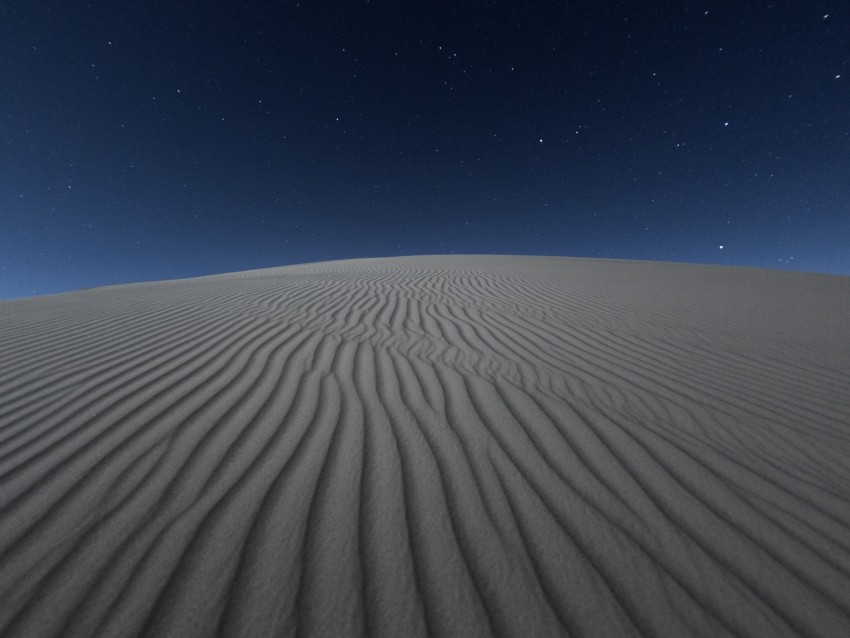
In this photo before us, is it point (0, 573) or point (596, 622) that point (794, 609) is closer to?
point (596, 622)

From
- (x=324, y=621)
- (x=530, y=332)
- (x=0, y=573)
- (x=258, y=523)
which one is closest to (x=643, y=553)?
(x=324, y=621)

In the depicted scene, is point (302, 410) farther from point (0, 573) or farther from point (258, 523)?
point (0, 573)

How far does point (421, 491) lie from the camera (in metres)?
1.49

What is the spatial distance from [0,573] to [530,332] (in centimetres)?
392

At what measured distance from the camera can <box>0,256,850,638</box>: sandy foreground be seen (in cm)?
106

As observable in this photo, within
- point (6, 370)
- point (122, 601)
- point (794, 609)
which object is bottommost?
point (794, 609)

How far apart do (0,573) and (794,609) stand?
103 inches

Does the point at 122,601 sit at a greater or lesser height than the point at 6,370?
lesser

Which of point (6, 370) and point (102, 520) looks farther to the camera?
point (6, 370)

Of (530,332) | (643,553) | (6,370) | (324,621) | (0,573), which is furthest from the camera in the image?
(530,332)

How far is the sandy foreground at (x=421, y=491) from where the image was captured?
1058 millimetres

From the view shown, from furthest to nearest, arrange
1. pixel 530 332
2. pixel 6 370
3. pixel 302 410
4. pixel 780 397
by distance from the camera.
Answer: pixel 530 332 < pixel 6 370 < pixel 780 397 < pixel 302 410

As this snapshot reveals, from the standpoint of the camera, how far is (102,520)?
133cm

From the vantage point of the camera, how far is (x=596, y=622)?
103 cm
